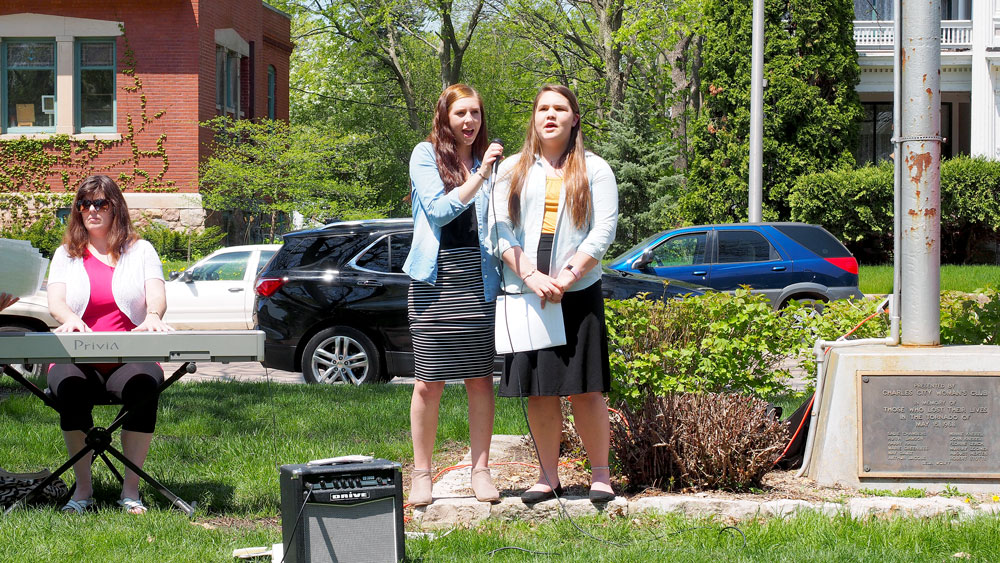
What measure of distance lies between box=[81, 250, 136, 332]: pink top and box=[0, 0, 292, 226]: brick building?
2013 cm

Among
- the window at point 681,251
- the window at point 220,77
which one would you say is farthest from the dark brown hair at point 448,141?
the window at point 220,77

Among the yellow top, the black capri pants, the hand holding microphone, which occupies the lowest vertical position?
the black capri pants

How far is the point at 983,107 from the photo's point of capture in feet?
86.3

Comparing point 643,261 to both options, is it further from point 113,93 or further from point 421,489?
point 113,93

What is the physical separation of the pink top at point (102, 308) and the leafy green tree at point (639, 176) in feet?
67.1

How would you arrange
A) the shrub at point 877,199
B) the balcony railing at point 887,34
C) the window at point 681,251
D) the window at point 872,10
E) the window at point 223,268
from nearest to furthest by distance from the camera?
the window at point 681,251 → the window at point 223,268 → the shrub at point 877,199 → the balcony railing at point 887,34 → the window at point 872,10

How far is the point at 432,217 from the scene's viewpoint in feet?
15.8

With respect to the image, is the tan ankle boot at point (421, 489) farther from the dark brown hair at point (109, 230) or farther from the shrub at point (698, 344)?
the dark brown hair at point (109, 230)

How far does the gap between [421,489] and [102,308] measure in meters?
1.91

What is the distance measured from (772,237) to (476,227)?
9897mm

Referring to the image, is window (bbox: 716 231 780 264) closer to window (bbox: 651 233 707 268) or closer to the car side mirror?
window (bbox: 651 233 707 268)

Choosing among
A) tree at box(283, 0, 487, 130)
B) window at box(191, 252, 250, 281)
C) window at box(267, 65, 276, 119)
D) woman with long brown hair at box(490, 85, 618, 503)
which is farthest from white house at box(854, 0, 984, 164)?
woman with long brown hair at box(490, 85, 618, 503)

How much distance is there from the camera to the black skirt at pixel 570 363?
15.4 ft

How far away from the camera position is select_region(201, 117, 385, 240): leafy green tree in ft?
78.3
